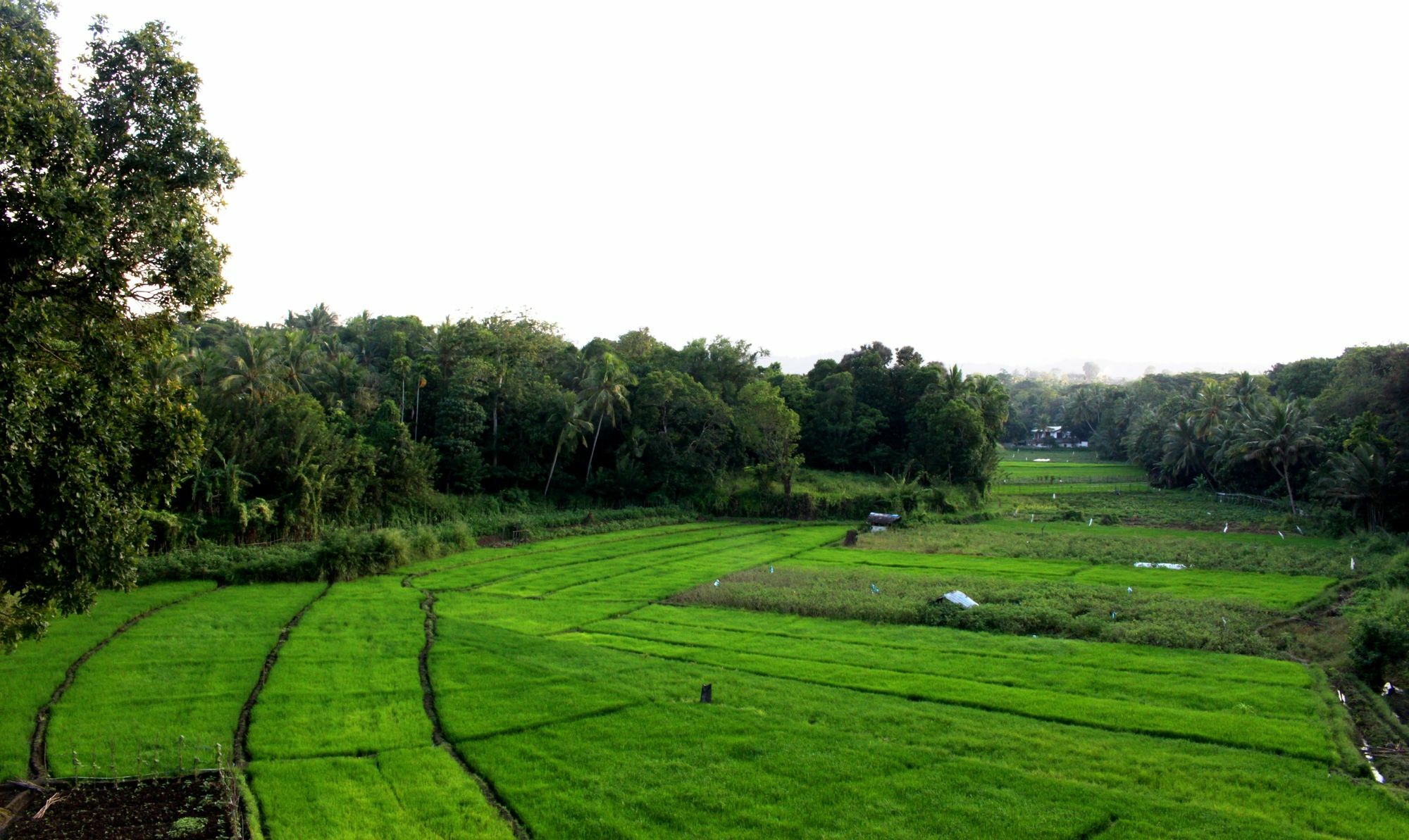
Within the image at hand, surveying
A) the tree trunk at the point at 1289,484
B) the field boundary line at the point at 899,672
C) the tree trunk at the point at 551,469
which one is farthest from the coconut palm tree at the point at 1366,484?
the tree trunk at the point at 551,469

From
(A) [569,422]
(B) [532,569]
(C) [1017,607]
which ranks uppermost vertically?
(A) [569,422]

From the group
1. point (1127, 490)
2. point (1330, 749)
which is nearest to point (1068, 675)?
point (1330, 749)

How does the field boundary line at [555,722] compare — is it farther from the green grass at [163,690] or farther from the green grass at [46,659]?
the green grass at [46,659]

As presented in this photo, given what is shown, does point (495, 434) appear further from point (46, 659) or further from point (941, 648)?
point (941, 648)

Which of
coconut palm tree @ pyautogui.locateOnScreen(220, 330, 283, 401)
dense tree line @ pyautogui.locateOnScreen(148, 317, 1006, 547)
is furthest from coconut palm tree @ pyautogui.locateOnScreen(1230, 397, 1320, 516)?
coconut palm tree @ pyautogui.locateOnScreen(220, 330, 283, 401)

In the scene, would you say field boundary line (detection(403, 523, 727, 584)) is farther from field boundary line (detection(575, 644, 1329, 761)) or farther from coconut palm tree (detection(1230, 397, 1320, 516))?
coconut palm tree (detection(1230, 397, 1320, 516))

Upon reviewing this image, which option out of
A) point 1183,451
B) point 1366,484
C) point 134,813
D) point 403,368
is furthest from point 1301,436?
point 134,813
